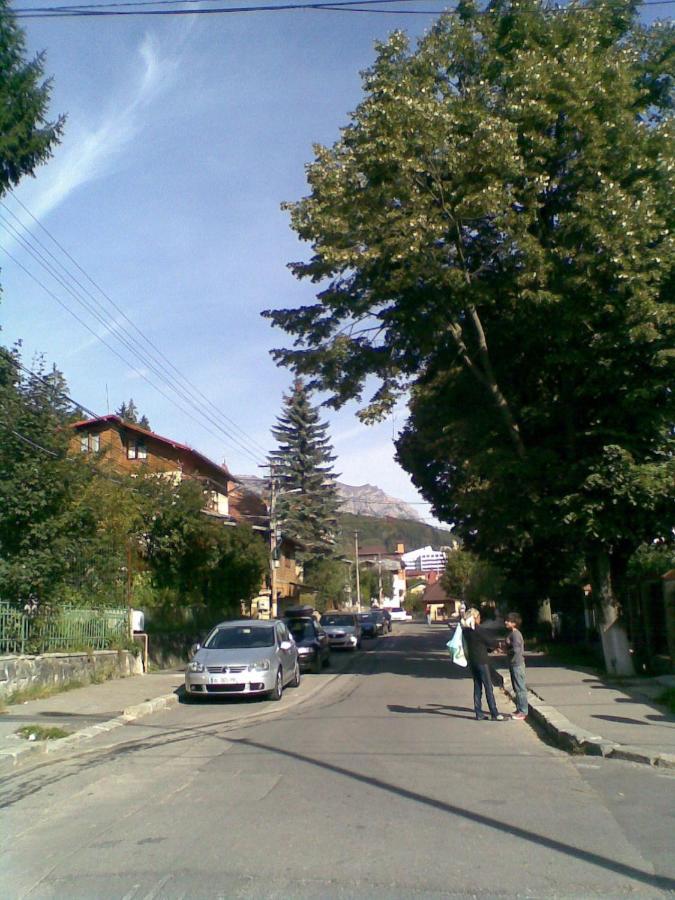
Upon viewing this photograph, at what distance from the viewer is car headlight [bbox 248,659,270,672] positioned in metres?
16.0

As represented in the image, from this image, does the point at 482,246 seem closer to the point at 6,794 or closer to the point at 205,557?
Result: the point at 6,794

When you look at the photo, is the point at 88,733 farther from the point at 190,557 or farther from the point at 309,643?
the point at 190,557

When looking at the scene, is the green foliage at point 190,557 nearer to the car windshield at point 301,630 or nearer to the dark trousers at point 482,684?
the car windshield at point 301,630

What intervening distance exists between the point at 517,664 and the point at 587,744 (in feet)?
9.07

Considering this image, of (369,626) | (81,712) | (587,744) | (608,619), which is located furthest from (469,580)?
(587,744)

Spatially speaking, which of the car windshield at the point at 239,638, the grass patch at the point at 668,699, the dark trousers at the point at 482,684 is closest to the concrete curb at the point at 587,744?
the dark trousers at the point at 482,684

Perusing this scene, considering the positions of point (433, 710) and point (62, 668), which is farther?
point (62, 668)

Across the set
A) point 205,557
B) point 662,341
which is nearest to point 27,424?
point 662,341

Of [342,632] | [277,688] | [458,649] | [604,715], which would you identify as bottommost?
[604,715]

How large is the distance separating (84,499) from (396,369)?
745 cm

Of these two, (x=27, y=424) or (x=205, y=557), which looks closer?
(x=27, y=424)

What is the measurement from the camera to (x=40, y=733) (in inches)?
459

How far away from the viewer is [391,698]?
16156 millimetres

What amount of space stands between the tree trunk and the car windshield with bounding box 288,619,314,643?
8511 millimetres
